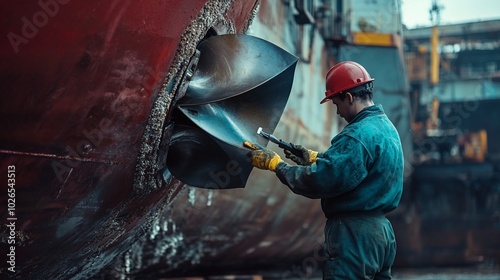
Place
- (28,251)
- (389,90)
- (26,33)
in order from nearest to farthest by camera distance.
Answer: (26,33), (28,251), (389,90)

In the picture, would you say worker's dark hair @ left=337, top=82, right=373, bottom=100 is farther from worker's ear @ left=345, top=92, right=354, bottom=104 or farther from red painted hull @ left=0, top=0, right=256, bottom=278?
red painted hull @ left=0, top=0, right=256, bottom=278

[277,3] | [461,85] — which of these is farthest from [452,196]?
[277,3]

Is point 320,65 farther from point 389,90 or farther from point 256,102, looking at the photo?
point 256,102

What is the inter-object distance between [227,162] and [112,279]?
2403mm

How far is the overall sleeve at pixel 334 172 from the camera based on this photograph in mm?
2555

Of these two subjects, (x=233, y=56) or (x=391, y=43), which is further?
(x=391, y=43)

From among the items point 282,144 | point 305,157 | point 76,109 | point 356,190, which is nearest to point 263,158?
point 282,144

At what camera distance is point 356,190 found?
2666mm

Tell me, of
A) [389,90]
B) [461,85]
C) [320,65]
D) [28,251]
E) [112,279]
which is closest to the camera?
[28,251]

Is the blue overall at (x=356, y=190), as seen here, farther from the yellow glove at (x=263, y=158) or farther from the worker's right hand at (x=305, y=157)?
the worker's right hand at (x=305, y=157)

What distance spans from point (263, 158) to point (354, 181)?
0.39 metres

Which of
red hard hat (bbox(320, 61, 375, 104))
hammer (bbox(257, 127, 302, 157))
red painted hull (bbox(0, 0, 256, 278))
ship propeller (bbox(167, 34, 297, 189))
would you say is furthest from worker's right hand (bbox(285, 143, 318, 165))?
red painted hull (bbox(0, 0, 256, 278))

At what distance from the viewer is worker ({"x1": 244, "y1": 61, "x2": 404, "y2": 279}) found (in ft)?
8.47

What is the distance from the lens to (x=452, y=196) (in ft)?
50.5
